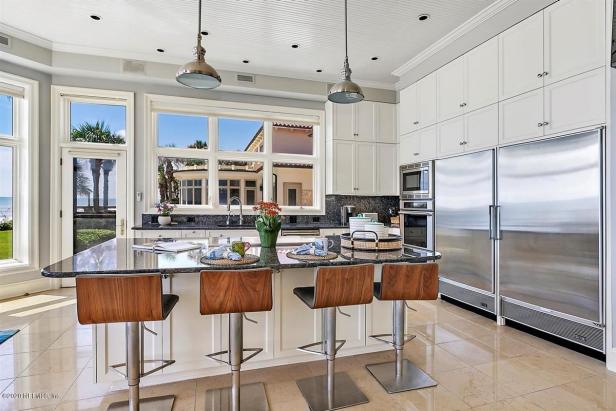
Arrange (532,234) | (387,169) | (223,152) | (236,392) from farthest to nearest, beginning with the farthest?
(387,169) < (223,152) < (532,234) < (236,392)

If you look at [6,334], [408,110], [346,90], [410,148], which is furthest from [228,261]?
[408,110]

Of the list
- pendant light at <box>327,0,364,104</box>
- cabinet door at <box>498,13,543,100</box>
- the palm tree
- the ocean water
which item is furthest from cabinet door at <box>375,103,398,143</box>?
the ocean water

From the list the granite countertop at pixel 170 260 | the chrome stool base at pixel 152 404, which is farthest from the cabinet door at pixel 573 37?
the chrome stool base at pixel 152 404

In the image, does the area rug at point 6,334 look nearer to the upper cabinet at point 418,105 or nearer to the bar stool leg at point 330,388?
the bar stool leg at point 330,388

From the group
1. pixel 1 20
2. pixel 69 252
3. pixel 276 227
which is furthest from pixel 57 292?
pixel 276 227

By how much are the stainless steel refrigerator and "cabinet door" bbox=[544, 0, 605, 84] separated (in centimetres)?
57

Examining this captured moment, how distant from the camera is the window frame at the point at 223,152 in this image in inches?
193

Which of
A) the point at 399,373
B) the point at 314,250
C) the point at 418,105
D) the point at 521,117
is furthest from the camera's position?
the point at 418,105

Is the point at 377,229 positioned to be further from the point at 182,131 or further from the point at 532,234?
the point at 182,131

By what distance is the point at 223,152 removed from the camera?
5.28 meters

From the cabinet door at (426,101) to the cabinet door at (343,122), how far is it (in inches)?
42.1

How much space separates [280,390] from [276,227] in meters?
1.12

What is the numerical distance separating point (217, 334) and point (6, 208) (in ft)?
13.0

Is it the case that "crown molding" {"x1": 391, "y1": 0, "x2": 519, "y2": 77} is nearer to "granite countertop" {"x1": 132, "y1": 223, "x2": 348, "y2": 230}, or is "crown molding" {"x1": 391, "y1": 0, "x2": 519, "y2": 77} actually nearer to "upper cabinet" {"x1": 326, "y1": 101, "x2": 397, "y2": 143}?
"upper cabinet" {"x1": 326, "y1": 101, "x2": 397, "y2": 143}
